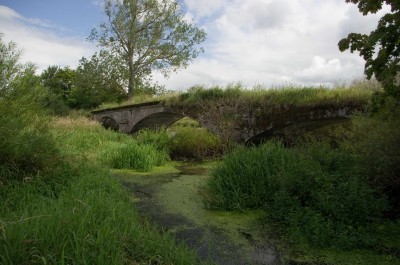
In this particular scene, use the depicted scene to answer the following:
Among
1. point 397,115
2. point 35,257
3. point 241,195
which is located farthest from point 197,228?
point 397,115

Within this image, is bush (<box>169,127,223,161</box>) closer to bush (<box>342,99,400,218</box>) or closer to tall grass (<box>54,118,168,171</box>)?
tall grass (<box>54,118,168,171</box>)

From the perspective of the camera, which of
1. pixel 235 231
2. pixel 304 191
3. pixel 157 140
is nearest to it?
pixel 235 231

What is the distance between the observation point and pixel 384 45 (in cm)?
408

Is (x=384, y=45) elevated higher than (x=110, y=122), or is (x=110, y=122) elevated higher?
(x=384, y=45)

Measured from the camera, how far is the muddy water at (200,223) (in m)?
3.69

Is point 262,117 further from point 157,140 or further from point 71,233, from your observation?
point 71,233

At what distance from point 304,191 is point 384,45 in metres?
2.05

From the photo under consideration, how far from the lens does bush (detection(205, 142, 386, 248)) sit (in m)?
3.98

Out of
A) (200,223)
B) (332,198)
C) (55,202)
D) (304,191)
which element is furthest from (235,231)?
(55,202)

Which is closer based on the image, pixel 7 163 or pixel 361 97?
pixel 7 163

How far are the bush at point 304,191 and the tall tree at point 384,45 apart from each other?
122 centimetres

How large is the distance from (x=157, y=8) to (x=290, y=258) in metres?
22.8

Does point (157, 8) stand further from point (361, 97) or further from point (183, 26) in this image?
point (361, 97)

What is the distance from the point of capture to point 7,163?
4.55 meters
